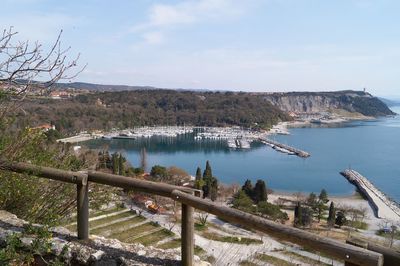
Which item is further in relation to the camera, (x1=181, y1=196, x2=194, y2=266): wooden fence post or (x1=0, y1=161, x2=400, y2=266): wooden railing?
(x1=181, y1=196, x2=194, y2=266): wooden fence post

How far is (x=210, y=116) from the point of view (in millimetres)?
118500

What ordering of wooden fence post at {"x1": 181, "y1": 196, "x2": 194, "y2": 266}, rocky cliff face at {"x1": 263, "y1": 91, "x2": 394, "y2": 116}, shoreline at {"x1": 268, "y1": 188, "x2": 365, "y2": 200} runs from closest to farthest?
1. wooden fence post at {"x1": 181, "y1": 196, "x2": 194, "y2": 266}
2. shoreline at {"x1": 268, "y1": 188, "x2": 365, "y2": 200}
3. rocky cliff face at {"x1": 263, "y1": 91, "x2": 394, "y2": 116}

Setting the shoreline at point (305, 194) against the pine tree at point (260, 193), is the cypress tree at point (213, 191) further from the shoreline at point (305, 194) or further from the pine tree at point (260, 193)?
the shoreline at point (305, 194)

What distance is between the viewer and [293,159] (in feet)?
214

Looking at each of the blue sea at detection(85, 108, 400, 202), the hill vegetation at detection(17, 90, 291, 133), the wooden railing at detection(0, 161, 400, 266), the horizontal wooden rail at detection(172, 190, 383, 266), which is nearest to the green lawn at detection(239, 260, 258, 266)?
the wooden railing at detection(0, 161, 400, 266)

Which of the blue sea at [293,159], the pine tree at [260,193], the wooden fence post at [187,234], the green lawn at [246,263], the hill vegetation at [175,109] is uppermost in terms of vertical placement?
the wooden fence post at [187,234]

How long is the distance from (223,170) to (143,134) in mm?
41589

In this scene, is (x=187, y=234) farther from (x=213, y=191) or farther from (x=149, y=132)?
(x=149, y=132)

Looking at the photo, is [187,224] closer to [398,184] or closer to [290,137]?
[398,184]

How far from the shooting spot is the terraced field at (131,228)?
1718 cm

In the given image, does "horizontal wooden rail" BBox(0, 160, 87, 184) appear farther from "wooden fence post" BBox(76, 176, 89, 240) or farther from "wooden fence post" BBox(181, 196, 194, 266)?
"wooden fence post" BBox(181, 196, 194, 266)

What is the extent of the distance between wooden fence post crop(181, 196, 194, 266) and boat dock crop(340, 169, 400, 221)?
36814 millimetres

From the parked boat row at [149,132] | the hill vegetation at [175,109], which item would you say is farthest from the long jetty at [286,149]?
the hill vegetation at [175,109]

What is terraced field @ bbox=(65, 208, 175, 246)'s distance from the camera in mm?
17184
